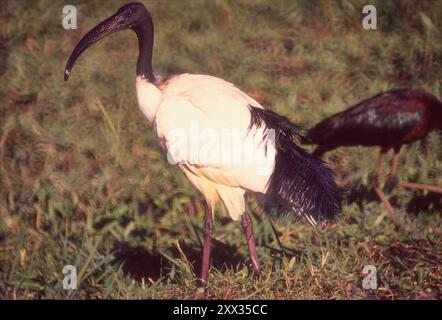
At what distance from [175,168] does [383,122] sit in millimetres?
1300

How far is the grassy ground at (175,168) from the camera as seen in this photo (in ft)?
15.2

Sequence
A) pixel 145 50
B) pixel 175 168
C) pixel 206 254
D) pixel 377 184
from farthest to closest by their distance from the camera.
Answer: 1. pixel 175 168
2. pixel 377 184
3. pixel 145 50
4. pixel 206 254

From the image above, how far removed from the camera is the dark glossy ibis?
556 centimetres

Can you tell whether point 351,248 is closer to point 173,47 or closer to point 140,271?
point 140,271

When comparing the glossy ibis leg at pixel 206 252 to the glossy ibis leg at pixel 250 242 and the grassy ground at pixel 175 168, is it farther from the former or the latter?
the glossy ibis leg at pixel 250 242

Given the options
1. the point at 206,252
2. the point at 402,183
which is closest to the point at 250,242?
the point at 206,252

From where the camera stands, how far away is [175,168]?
233 inches

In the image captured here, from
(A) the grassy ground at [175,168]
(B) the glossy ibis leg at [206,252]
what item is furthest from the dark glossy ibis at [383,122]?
(B) the glossy ibis leg at [206,252]

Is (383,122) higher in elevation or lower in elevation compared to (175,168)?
higher

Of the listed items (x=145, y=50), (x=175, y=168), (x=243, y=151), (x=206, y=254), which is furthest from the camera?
(x=175, y=168)

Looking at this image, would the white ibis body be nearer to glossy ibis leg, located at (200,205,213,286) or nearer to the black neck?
glossy ibis leg, located at (200,205,213,286)

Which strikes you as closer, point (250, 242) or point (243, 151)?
point (243, 151)

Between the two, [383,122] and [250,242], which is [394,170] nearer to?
[383,122]

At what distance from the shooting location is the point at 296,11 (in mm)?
7098
